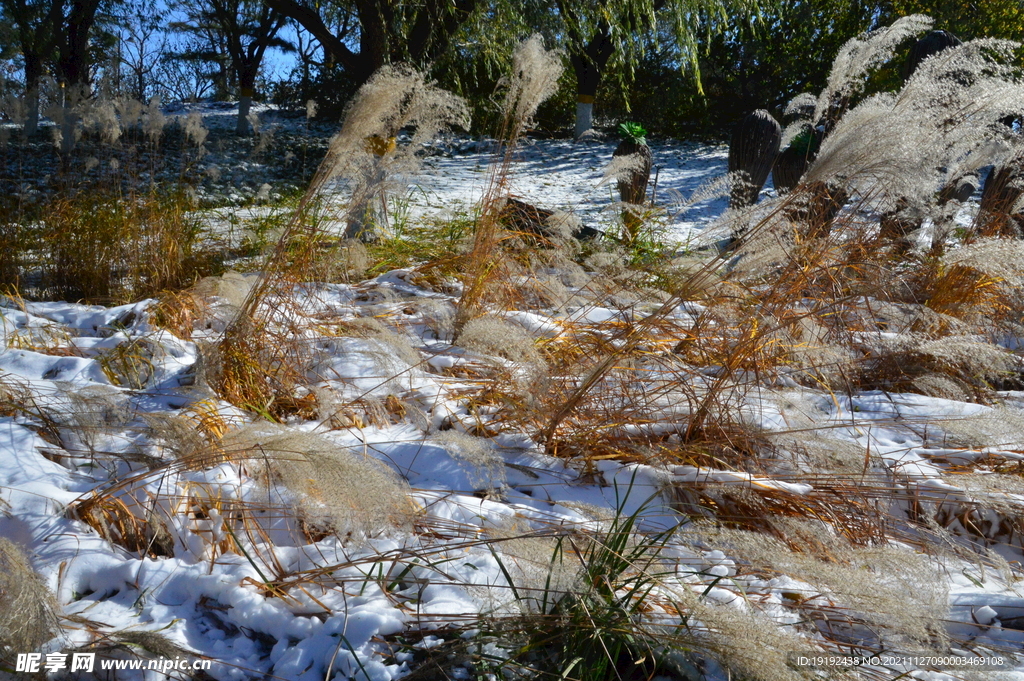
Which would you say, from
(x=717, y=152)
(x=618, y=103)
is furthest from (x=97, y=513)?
(x=618, y=103)

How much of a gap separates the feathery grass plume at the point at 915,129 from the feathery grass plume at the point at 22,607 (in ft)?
5.76

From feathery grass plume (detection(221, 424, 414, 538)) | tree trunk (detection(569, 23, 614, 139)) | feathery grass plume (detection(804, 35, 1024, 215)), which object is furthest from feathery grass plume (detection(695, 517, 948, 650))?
tree trunk (detection(569, 23, 614, 139))

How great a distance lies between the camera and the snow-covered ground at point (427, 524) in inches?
47.1

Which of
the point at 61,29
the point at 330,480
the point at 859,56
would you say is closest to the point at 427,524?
the point at 330,480

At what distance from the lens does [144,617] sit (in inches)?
52.4

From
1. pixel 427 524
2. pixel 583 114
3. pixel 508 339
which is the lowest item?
pixel 427 524

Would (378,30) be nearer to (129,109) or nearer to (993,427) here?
(129,109)

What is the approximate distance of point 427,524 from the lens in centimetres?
157

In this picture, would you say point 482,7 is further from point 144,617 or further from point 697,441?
point 144,617

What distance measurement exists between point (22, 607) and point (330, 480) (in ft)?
1.55

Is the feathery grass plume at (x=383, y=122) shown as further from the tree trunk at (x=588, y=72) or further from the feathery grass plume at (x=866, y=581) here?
the tree trunk at (x=588, y=72)

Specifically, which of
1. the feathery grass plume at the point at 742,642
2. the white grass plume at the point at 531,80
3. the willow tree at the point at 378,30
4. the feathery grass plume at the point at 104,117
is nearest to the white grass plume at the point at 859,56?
the white grass plume at the point at 531,80

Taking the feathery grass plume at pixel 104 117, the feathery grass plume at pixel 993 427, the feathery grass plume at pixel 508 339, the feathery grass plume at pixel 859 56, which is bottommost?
the feathery grass plume at pixel 993 427

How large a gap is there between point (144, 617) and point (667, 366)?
5.12 feet
